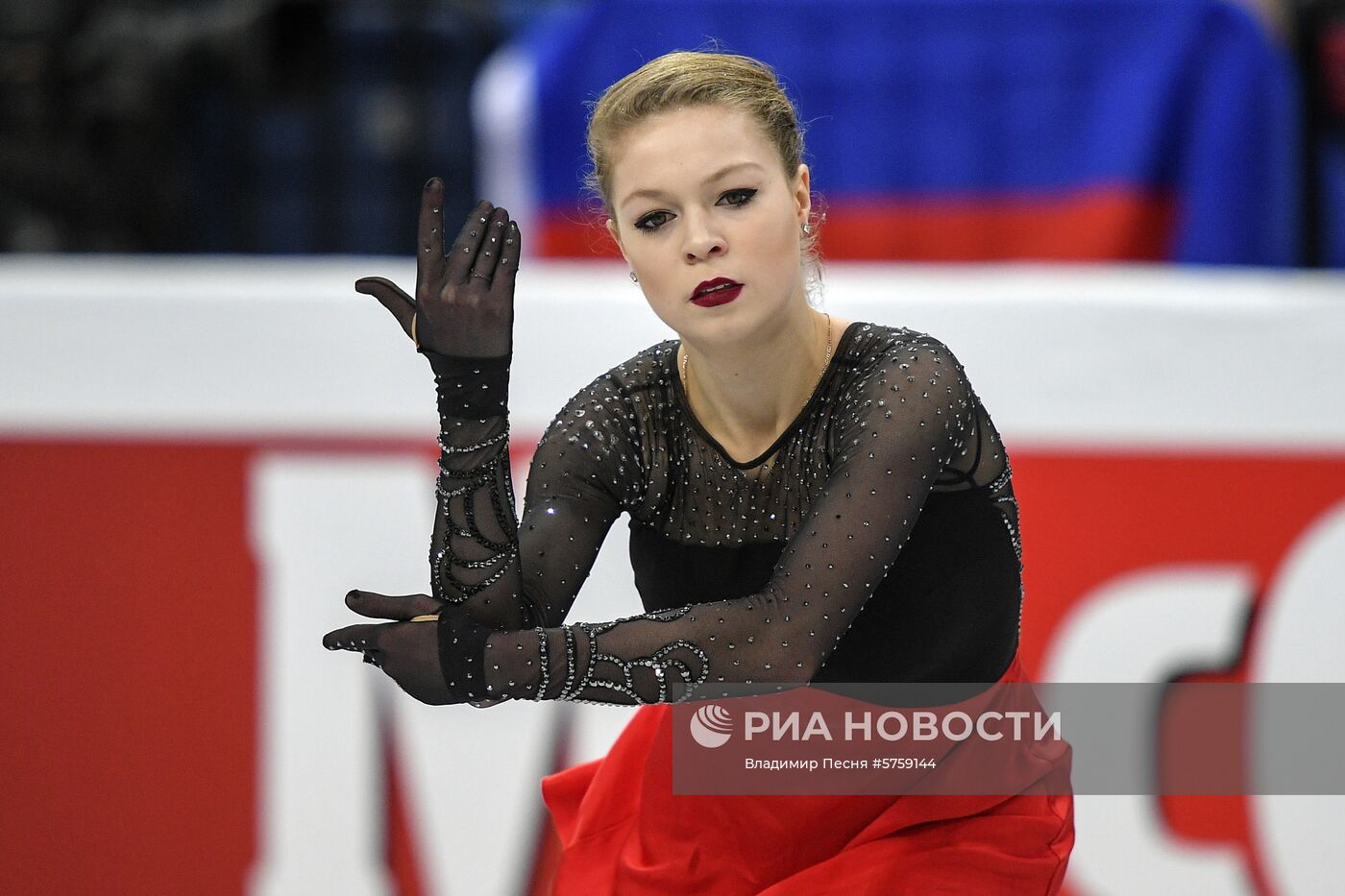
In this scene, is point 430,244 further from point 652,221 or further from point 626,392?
point 626,392

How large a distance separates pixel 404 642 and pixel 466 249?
1.29ft

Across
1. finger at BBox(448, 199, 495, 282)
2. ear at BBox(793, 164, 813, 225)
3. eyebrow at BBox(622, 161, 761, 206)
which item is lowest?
finger at BBox(448, 199, 495, 282)

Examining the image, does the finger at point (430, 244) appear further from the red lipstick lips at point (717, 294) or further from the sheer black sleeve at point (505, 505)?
the red lipstick lips at point (717, 294)

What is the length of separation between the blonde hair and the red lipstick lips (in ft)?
0.52

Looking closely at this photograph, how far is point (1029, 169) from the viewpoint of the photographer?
13.6ft

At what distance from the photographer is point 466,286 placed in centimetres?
145

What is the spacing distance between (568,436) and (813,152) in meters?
2.63

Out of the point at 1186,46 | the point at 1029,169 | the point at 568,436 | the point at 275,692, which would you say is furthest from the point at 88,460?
the point at 1186,46

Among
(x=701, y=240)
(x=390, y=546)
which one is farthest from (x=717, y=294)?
(x=390, y=546)

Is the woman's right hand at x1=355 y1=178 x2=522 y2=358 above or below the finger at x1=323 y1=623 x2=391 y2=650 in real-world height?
above

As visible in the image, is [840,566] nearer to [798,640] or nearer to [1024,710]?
[798,640]

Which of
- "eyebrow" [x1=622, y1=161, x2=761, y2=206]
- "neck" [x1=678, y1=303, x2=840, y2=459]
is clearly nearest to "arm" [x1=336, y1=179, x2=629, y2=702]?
"eyebrow" [x1=622, y1=161, x2=761, y2=206]

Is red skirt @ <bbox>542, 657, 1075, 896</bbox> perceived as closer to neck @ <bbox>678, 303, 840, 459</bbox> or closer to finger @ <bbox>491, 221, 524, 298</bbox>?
neck @ <bbox>678, 303, 840, 459</bbox>

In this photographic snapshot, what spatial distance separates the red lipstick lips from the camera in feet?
4.94
